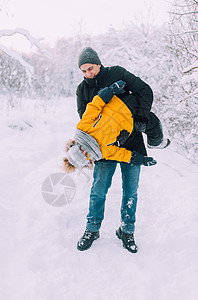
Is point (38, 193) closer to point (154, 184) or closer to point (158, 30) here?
point (154, 184)

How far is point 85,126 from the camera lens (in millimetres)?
1729

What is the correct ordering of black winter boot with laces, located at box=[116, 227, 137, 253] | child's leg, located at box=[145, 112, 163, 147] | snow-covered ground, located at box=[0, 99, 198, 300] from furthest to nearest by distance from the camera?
black winter boot with laces, located at box=[116, 227, 137, 253] < child's leg, located at box=[145, 112, 163, 147] < snow-covered ground, located at box=[0, 99, 198, 300]

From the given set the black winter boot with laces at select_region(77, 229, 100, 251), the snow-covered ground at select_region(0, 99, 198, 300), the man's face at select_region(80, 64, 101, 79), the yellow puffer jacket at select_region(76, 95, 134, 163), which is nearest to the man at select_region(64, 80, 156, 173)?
the yellow puffer jacket at select_region(76, 95, 134, 163)

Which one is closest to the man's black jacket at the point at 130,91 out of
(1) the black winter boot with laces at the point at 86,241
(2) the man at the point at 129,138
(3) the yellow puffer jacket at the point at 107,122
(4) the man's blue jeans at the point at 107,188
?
(2) the man at the point at 129,138

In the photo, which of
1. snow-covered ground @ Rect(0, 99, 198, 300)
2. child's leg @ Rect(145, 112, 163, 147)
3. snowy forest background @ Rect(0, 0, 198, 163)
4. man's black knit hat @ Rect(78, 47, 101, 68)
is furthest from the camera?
snowy forest background @ Rect(0, 0, 198, 163)

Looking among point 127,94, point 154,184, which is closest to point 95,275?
point 127,94

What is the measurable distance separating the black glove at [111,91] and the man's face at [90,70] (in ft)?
0.72

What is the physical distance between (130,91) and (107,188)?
0.93 metres

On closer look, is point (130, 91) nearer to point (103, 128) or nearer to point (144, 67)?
point (103, 128)

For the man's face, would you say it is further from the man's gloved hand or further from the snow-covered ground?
the snow-covered ground

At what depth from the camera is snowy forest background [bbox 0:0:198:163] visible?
12.4 ft

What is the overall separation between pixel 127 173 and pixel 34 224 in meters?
1.26

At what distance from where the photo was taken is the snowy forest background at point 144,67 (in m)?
3.77

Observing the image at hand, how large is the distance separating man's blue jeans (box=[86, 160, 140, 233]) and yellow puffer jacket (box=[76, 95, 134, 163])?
200 mm
